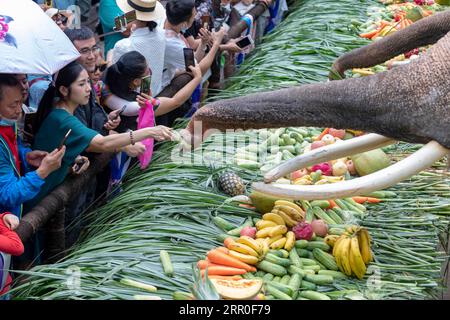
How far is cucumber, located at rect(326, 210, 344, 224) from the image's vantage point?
5.09 m

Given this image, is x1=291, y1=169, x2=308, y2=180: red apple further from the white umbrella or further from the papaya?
the white umbrella

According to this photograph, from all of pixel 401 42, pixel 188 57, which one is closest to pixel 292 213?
pixel 401 42

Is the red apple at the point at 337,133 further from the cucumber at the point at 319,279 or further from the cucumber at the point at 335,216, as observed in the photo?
the cucumber at the point at 319,279

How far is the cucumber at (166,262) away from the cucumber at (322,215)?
94 cm

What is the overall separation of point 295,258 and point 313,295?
0.36 m

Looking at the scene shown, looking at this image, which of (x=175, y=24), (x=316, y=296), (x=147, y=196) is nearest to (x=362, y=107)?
(x=316, y=296)

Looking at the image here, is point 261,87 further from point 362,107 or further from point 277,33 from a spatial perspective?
point 362,107

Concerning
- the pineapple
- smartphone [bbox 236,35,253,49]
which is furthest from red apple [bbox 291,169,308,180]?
smartphone [bbox 236,35,253,49]

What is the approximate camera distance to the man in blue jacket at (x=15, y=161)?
4.75 metres

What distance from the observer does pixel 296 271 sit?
Result: 4.47 m

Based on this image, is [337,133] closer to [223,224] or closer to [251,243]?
[223,224]

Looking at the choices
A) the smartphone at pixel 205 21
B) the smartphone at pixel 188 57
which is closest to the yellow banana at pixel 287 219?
the smartphone at pixel 188 57

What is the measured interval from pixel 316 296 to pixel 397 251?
2.47 ft

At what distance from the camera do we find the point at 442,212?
5.31m
